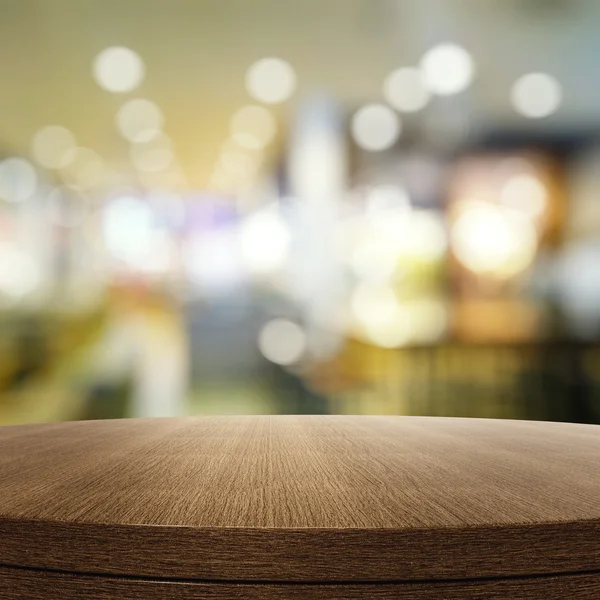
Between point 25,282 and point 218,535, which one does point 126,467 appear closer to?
point 218,535

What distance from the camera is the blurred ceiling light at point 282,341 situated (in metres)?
3.78

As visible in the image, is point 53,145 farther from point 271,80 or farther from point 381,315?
point 381,315

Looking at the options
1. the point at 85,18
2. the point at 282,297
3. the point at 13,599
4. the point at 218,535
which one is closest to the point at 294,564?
the point at 218,535

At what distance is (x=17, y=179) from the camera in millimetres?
4117

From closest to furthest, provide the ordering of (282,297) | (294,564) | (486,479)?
(294,564) → (486,479) → (282,297)

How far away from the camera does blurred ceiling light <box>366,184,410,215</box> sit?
12.7ft

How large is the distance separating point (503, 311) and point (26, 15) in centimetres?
266

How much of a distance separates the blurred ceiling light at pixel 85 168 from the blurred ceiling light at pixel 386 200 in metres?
1.28

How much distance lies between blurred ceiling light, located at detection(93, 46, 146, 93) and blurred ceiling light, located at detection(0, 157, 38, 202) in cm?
58

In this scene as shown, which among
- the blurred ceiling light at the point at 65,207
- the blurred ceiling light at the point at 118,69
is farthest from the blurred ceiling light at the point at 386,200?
the blurred ceiling light at the point at 65,207

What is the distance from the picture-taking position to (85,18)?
3.89m

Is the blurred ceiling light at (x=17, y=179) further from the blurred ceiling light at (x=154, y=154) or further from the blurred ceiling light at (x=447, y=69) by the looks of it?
the blurred ceiling light at (x=447, y=69)

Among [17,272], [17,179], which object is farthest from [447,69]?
[17,272]

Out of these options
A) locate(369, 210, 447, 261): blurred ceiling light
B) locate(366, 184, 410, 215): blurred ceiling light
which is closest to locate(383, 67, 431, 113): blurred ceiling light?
locate(366, 184, 410, 215): blurred ceiling light
